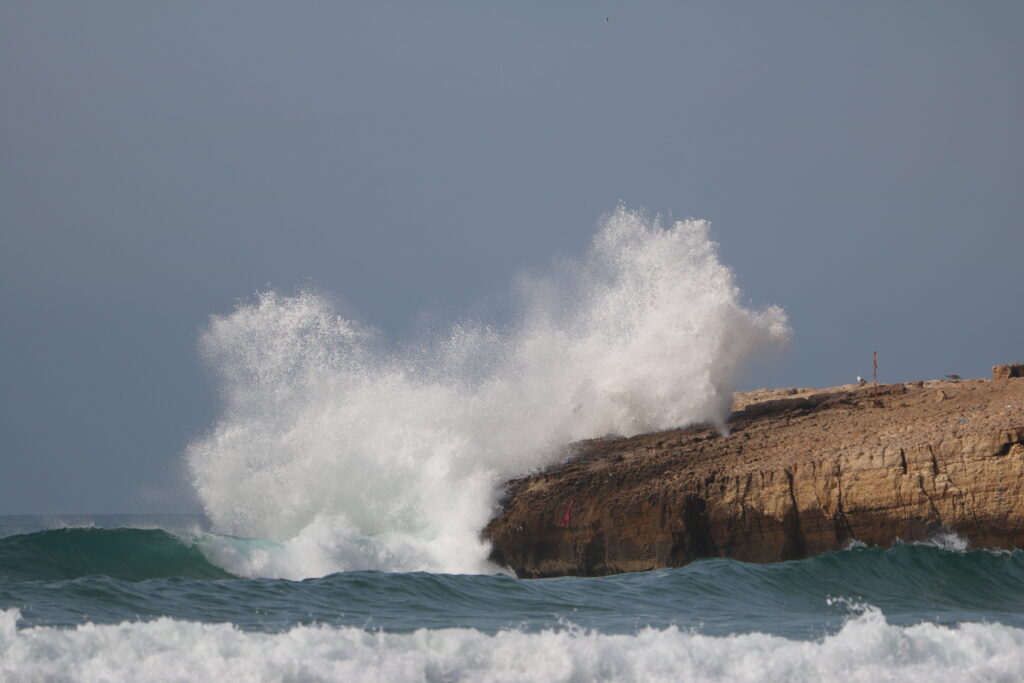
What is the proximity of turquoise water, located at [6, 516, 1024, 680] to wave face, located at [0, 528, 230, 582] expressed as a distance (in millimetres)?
32

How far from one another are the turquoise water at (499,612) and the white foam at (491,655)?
0.08 feet

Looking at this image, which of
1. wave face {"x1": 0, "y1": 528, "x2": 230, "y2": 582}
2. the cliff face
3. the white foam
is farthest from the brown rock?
wave face {"x1": 0, "y1": 528, "x2": 230, "y2": 582}

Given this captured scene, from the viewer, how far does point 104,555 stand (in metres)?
17.4

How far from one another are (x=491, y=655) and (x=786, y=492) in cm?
805

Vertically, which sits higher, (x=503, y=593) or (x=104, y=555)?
(x=104, y=555)

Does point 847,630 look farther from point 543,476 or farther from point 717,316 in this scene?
point 717,316

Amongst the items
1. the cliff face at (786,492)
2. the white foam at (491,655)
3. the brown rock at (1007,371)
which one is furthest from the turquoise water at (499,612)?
the brown rock at (1007,371)

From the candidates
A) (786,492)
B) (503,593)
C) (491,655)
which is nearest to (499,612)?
(503,593)

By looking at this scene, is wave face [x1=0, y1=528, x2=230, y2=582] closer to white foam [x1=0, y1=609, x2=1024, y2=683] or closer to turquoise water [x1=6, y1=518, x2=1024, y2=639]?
turquoise water [x1=6, y1=518, x2=1024, y2=639]

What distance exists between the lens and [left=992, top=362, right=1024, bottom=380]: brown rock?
20.6 m

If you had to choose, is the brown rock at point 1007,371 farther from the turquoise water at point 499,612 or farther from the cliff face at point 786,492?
the turquoise water at point 499,612

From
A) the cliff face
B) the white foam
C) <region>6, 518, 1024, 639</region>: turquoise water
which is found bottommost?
the white foam

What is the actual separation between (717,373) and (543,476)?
12.6 feet

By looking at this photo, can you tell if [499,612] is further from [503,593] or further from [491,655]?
[491,655]
